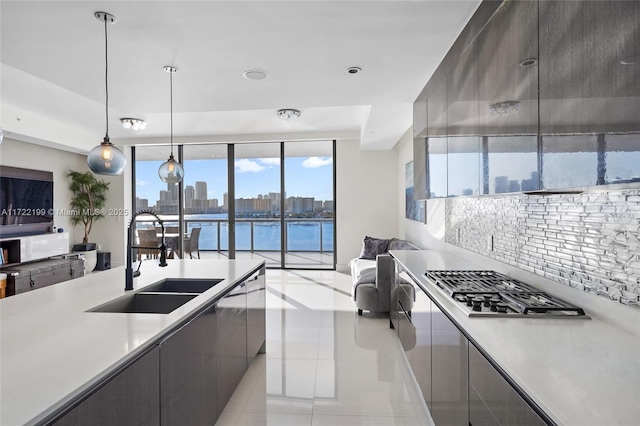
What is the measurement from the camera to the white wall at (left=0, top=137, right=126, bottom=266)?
5898 millimetres

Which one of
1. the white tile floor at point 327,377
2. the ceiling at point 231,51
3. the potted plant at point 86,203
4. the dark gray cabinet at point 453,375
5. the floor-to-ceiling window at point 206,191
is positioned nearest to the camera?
the dark gray cabinet at point 453,375

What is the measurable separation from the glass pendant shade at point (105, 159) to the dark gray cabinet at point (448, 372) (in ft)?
7.55

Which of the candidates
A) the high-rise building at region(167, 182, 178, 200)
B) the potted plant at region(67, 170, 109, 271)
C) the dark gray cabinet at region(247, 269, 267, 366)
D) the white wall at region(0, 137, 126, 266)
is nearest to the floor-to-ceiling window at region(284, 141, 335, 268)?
the high-rise building at region(167, 182, 178, 200)

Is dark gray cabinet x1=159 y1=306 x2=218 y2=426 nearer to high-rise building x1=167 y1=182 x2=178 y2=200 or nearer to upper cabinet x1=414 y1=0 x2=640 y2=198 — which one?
upper cabinet x1=414 y1=0 x2=640 y2=198

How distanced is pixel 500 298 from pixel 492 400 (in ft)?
2.26

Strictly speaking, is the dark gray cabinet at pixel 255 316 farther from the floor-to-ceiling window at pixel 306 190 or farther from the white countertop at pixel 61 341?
the floor-to-ceiling window at pixel 306 190

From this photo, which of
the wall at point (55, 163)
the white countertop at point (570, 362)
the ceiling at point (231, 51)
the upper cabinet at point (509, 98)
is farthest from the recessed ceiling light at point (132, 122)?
the white countertop at point (570, 362)

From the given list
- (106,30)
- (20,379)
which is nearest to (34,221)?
(106,30)

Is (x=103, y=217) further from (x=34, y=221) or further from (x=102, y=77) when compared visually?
(x=102, y=77)

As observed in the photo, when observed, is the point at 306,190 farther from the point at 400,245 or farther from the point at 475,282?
the point at 475,282

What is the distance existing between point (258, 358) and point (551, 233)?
8.30 feet

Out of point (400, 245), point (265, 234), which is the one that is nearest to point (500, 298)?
point (400, 245)

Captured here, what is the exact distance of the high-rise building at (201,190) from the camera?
25.2 feet

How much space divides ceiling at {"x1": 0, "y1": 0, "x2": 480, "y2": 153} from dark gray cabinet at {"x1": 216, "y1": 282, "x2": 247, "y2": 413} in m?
1.79
